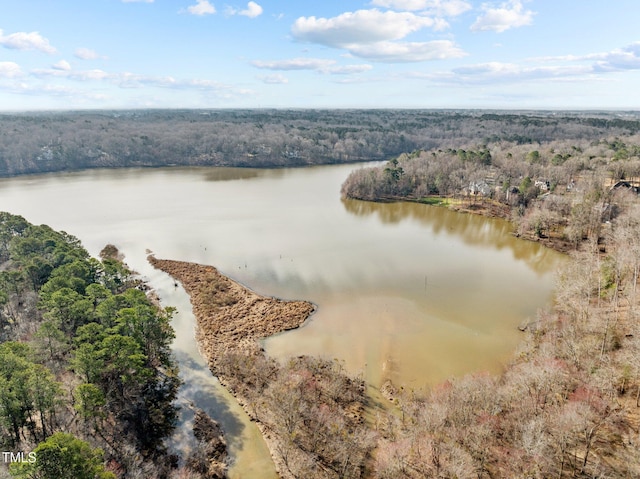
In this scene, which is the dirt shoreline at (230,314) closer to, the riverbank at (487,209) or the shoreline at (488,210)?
the shoreline at (488,210)

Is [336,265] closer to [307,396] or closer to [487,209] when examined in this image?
[307,396]

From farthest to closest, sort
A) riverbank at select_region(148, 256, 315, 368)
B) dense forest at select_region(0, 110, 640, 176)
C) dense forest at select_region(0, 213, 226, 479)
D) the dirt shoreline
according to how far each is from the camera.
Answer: dense forest at select_region(0, 110, 640, 176)
riverbank at select_region(148, 256, 315, 368)
the dirt shoreline
dense forest at select_region(0, 213, 226, 479)

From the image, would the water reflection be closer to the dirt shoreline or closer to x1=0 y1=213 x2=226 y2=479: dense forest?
the dirt shoreline

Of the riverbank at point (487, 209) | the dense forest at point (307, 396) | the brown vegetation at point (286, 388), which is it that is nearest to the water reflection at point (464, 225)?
the riverbank at point (487, 209)

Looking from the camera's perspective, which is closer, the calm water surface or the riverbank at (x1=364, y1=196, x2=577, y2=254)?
the calm water surface

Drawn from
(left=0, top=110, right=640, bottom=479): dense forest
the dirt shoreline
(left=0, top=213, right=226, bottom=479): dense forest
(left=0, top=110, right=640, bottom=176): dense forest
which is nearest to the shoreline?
(left=0, top=110, right=640, bottom=479): dense forest

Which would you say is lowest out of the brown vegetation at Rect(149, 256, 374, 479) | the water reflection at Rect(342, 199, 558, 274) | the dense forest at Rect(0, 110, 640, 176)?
the brown vegetation at Rect(149, 256, 374, 479)

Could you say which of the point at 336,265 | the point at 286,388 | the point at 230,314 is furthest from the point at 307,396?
the point at 336,265
